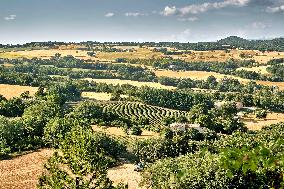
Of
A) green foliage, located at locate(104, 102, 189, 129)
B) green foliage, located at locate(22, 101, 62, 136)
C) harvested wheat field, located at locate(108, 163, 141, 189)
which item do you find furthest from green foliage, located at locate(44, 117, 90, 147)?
green foliage, located at locate(104, 102, 189, 129)

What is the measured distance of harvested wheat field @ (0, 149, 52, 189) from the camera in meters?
78.8

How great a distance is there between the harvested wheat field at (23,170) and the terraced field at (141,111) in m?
68.1

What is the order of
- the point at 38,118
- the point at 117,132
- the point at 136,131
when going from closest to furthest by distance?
the point at 38,118 → the point at 136,131 → the point at 117,132

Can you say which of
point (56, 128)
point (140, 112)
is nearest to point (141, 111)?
point (140, 112)

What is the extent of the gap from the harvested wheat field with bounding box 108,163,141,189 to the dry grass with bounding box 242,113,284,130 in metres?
80.4

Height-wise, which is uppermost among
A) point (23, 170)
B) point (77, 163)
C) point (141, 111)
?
point (77, 163)

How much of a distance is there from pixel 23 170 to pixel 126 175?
2210 cm

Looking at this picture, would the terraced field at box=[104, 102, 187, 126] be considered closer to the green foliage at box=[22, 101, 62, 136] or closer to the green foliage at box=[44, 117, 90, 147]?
the green foliage at box=[22, 101, 62, 136]

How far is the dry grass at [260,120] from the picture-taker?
6452 inches

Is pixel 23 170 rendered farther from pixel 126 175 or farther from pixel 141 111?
pixel 141 111

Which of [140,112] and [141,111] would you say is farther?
[141,111]

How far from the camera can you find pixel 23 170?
3455 inches

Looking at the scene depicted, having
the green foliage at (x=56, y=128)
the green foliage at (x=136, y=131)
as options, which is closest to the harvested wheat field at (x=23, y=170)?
the green foliage at (x=56, y=128)

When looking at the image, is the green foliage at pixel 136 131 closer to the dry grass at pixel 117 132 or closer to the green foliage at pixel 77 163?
the dry grass at pixel 117 132
